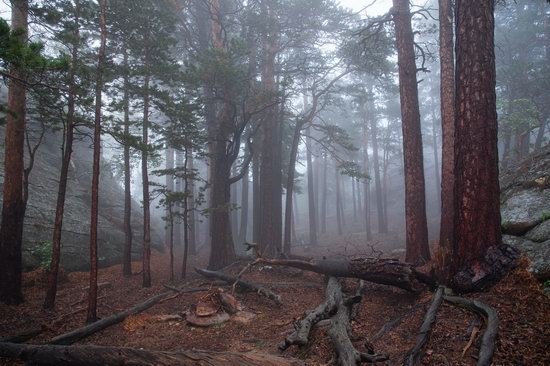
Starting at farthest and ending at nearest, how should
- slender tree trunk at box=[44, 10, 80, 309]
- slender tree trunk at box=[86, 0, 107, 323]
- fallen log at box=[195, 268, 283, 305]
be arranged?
1. slender tree trunk at box=[44, 10, 80, 309]
2. fallen log at box=[195, 268, 283, 305]
3. slender tree trunk at box=[86, 0, 107, 323]

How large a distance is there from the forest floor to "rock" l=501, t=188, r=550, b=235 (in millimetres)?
2382

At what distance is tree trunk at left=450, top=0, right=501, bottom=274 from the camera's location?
566 cm

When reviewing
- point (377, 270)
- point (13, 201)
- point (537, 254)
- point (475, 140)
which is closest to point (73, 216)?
point (13, 201)

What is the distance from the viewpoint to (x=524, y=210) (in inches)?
297

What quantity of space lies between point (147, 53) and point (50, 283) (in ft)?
28.7

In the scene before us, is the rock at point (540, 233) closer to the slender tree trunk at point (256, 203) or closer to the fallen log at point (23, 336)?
the fallen log at point (23, 336)

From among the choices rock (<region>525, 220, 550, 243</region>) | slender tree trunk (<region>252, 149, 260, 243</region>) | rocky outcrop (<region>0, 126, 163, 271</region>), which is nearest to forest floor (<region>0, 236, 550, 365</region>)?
rock (<region>525, 220, 550, 243</region>)

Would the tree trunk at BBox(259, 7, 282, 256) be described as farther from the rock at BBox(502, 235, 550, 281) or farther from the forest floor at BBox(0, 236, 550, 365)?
the rock at BBox(502, 235, 550, 281)

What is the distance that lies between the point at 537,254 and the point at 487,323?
2.17m

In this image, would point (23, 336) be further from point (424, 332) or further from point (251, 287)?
point (424, 332)

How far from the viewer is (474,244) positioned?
18.6 ft

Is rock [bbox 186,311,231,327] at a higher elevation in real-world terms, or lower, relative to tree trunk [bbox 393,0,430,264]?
lower

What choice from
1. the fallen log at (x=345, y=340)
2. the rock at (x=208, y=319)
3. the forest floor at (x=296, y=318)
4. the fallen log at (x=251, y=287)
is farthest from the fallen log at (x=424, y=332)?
the rock at (x=208, y=319)

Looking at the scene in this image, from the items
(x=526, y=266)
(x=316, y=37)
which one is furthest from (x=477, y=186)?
(x=316, y=37)
